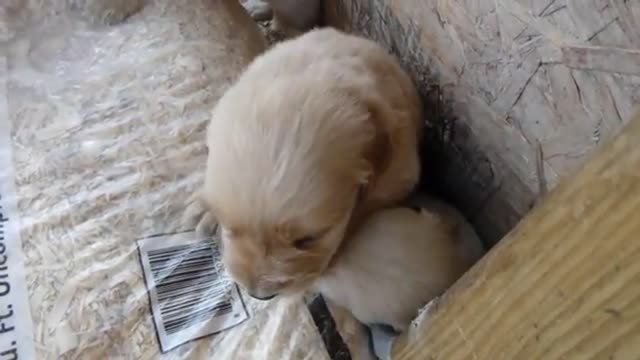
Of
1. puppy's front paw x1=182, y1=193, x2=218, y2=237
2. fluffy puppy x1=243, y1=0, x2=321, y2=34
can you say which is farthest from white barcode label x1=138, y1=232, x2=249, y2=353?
fluffy puppy x1=243, y1=0, x2=321, y2=34

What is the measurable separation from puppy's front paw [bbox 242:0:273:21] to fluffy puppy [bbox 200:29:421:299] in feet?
2.42

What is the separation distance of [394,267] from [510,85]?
29 centimetres

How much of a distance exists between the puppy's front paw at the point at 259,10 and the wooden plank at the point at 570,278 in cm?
115

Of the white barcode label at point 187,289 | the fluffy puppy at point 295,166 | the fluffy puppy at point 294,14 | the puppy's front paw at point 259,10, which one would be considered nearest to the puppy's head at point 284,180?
the fluffy puppy at point 295,166

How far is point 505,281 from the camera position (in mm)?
663

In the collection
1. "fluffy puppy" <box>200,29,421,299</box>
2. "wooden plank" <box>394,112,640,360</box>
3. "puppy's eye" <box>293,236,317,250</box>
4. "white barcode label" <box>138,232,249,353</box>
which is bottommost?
"white barcode label" <box>138,232,249,353</box>

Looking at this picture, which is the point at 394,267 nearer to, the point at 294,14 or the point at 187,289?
the point at 187,289

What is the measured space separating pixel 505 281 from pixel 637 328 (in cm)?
18

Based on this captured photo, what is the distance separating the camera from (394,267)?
3.44ft

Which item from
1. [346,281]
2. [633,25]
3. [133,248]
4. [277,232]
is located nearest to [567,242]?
[633,25]

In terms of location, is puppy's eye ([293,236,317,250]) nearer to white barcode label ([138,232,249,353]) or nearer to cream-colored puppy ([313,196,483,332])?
cream-colored puppy ([313,196,483,332])

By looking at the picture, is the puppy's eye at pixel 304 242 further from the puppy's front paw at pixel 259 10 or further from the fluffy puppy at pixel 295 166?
the puppy's front paw at pixel 259 10

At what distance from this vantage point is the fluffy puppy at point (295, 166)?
90 centimetres

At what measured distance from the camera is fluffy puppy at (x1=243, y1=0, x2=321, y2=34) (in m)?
1.65
